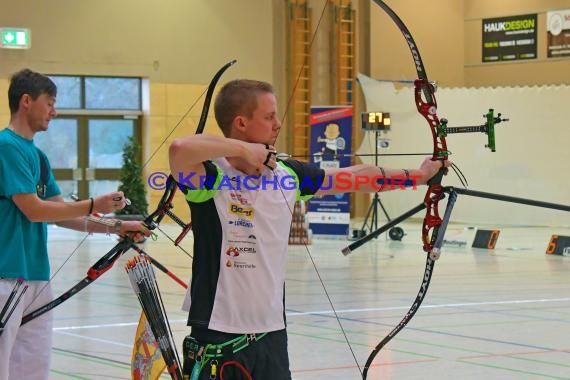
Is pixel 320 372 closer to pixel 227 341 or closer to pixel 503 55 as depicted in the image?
pixel 227 341

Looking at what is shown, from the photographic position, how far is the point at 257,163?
340cm

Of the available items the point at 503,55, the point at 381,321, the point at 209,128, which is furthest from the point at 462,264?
the point at 503,55

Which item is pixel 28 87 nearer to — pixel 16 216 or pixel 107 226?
pixel 16 216

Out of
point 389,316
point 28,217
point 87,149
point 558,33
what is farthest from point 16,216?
point 558,33

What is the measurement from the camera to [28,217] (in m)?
4.46

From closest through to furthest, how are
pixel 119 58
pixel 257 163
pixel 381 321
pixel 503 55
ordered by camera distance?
pixel 257 163, pixel 381 321, pixel 119 58, pixel 503 55

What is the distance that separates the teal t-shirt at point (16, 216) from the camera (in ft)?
14.6

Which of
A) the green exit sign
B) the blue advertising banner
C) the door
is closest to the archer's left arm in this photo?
the blue advertising banner

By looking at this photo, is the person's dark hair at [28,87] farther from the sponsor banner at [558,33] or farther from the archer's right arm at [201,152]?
the sponsor banner at [558,33]

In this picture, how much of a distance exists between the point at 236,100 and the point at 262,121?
11 cm

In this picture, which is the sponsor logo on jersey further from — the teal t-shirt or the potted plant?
the potted plant

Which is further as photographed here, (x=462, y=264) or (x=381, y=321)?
(x=462, y=264)

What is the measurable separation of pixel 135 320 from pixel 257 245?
626 centimetres

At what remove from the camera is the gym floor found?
728 cm
